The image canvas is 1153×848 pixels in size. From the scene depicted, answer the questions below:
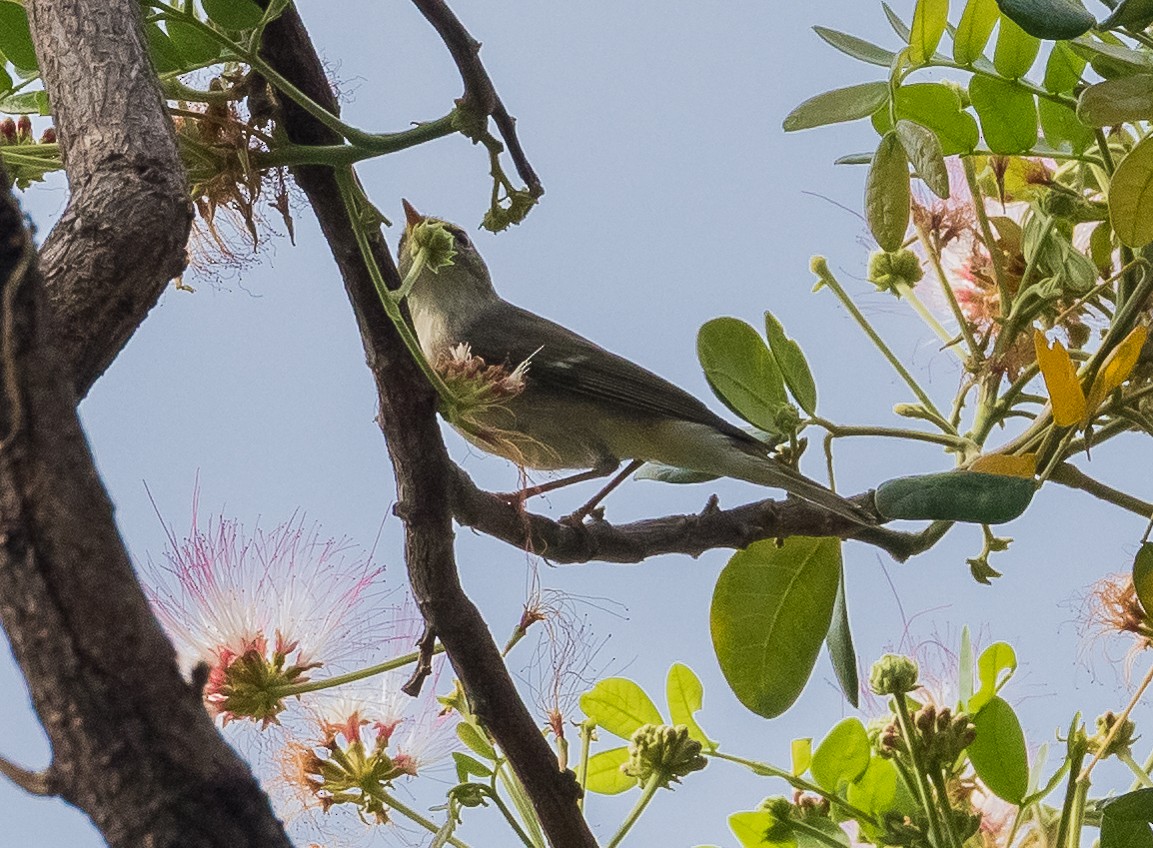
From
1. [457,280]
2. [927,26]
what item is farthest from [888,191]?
[457,280]

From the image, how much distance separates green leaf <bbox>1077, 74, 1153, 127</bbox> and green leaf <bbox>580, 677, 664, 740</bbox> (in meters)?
1.04

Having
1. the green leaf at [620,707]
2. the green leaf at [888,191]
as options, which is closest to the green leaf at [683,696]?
the green leaf at [620,707]

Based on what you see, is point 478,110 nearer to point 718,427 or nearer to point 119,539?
point 119,539

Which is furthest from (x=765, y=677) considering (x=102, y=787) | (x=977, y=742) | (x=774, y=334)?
(x=102, y=787)

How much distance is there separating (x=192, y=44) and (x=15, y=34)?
0.25 metres

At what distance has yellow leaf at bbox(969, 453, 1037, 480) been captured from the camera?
156 cm

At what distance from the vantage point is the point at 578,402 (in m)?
2.86

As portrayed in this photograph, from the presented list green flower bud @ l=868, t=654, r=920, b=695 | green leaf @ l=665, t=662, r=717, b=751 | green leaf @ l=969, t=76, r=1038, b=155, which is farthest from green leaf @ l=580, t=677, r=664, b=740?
green leaf @ l=969, t=76, r=1038, b=155

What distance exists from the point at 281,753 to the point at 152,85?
0.94 metres

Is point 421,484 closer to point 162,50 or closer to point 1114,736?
point 162,50

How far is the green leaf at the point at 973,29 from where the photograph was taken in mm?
1706

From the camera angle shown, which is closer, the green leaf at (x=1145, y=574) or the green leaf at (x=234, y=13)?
the green leaf at (x=234, y=13)

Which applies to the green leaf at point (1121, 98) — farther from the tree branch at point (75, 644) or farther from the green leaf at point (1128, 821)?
the tree branch at point (75, 644)

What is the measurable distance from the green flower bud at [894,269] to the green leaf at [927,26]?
22.1 inches
